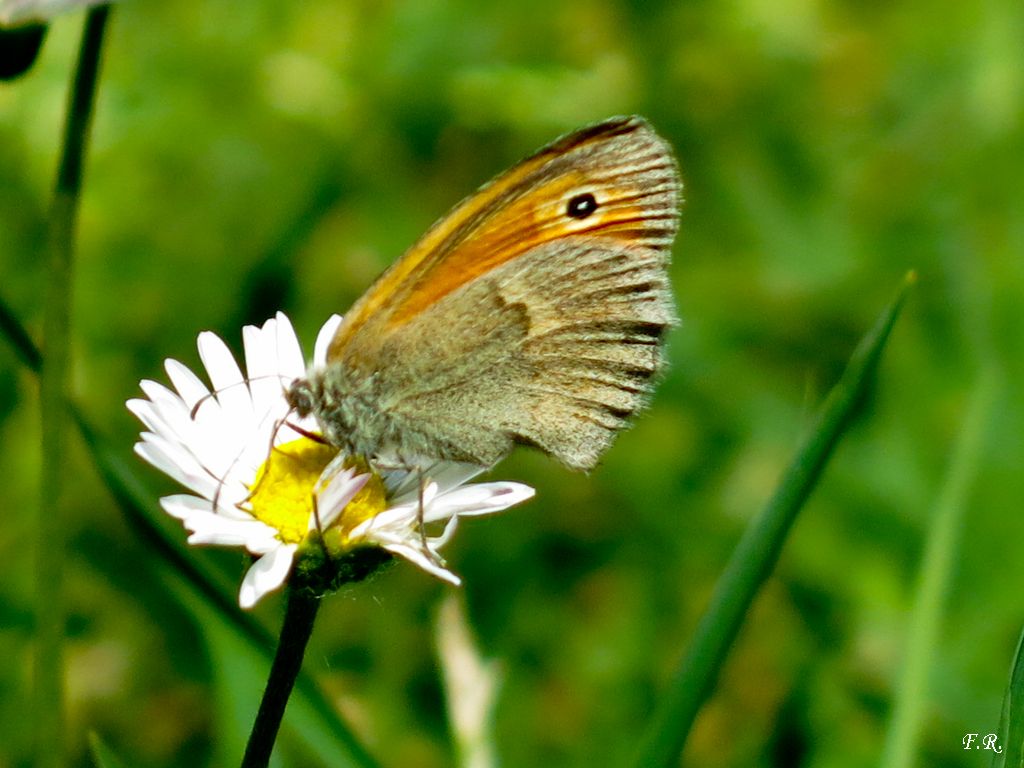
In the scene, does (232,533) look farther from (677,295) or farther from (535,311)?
(677,295)

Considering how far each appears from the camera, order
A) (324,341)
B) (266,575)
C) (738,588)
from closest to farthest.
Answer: (266,575)
(738,588)
(324,341)

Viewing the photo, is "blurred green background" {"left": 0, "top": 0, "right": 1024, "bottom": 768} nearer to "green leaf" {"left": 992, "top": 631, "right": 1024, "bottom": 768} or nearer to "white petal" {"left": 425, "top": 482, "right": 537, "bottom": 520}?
"white petal" {"left": 425, "top": 482, "right": 537, "bottom": 520}

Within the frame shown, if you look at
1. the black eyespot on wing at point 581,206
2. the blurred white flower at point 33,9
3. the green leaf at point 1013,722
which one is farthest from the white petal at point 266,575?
the black eyespot on wing at point 581,206

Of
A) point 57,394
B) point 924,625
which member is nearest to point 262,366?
point 57,394

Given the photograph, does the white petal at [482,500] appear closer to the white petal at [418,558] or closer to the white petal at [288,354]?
the white petal at [418,558]

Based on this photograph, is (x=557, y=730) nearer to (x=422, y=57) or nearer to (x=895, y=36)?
(x=422, y=57)
